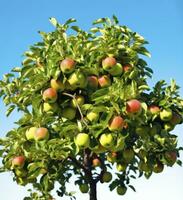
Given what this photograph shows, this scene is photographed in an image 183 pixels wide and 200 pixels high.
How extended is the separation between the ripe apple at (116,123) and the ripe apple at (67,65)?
3.72 feet

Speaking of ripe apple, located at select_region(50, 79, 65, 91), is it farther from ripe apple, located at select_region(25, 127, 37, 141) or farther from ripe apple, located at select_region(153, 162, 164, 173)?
ripe apple, located at select_region(153, 162, 164, 173)

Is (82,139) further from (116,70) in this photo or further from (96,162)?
(96,162)

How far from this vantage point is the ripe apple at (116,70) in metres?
8.22

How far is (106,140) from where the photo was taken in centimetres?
721

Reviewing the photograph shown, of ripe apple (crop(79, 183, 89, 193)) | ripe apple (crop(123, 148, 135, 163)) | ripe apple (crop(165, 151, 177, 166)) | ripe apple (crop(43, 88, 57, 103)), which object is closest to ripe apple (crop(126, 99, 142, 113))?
ripe apple (crop(43, 88, 57, 103))

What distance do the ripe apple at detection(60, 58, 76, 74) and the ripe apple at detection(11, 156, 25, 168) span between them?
2.24 metres

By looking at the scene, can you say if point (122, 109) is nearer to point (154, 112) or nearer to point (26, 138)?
point (154, 112)

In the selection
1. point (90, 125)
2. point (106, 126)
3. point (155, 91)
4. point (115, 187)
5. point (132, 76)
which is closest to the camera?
point (106, 126)

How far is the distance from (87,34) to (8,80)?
2087mm

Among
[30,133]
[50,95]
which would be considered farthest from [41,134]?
[50,95]

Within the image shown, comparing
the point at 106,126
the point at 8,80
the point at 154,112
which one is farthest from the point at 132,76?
the point at 8,80

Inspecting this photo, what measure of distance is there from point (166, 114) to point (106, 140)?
69.9 inches

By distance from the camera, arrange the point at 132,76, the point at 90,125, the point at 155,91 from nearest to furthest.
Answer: the point at 90,125
the point at 132,76
the point at 155,91

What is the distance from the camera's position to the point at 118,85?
7.29 m
